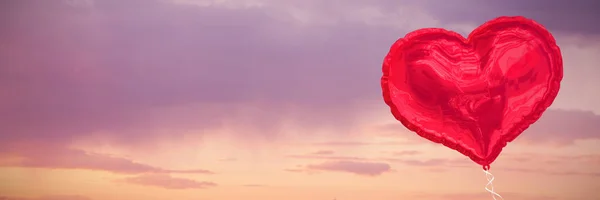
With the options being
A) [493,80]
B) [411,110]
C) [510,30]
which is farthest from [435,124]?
[510,30]

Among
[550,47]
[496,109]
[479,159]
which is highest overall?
[550,47]

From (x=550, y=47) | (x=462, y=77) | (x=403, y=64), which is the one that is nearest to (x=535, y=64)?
(x=550, y=47)

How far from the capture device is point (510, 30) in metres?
3.84

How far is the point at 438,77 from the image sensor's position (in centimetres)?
393

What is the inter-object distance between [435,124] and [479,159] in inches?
12.0


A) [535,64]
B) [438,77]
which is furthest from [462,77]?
[535,64]

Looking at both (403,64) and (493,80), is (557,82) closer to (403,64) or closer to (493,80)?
(493,80)

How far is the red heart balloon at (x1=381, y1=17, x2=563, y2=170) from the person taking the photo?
3.82m

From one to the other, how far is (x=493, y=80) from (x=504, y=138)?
321 millimetres

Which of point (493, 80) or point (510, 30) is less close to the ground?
point (510, 30)

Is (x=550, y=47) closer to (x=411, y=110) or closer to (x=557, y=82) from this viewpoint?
(x=557, y=82)

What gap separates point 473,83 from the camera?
3934 millimetres

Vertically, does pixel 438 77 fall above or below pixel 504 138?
above

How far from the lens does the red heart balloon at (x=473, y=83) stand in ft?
12.5
